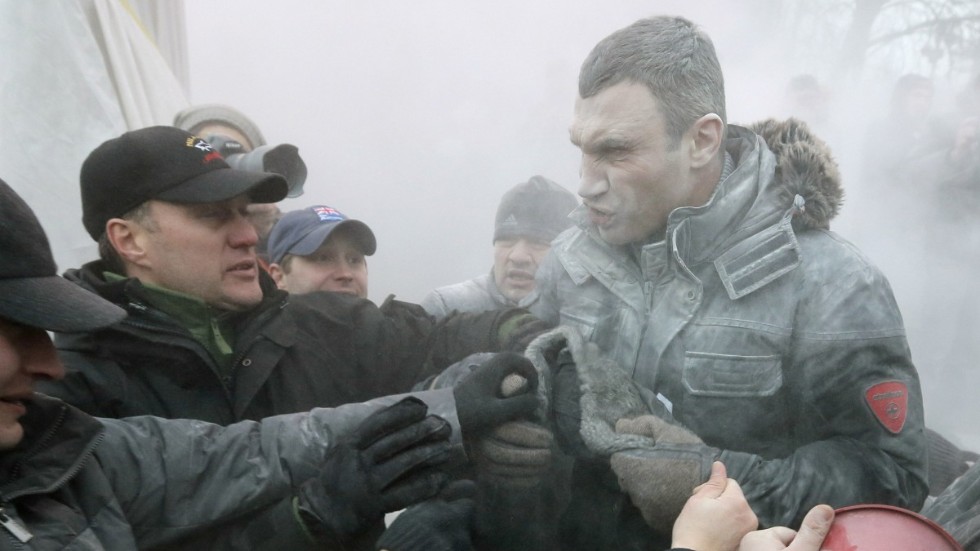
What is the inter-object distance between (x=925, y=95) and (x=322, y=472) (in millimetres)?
1730

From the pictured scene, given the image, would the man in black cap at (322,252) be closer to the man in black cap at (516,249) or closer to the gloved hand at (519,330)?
the man in black cap at (516,249)

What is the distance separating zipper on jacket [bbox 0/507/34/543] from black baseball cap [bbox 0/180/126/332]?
0.26 metres

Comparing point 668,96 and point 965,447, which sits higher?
point 668,96

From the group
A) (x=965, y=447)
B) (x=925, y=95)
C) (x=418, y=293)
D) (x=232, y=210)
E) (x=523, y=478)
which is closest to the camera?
(x=523, y=478)

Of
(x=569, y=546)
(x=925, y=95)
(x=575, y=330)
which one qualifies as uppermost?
(x=925, y=95)

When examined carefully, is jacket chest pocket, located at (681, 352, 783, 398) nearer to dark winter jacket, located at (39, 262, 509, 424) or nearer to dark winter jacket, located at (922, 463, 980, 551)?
dark winter jacket, located at (922, 463, 980, 551)

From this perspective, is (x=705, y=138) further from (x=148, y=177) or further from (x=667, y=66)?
(x=148, y=177)

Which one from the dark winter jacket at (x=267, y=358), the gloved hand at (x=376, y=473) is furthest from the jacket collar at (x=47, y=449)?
the gloved hand at (x=376, y=473)

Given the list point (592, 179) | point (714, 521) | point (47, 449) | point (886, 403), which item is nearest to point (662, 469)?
point (714, 521)

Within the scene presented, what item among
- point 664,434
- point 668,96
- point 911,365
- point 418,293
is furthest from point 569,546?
point 418,293

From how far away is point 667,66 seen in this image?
1.29 meters

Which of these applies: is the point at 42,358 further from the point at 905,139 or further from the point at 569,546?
the point at 905,139

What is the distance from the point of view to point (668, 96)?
130 cm

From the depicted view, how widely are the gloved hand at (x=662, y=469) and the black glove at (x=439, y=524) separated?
0.30 m
